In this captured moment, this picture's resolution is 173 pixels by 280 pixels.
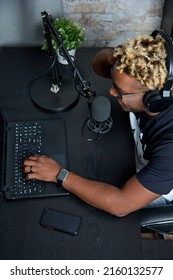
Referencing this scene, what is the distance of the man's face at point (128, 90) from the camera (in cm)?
109

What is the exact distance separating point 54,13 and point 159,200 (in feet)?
2.94

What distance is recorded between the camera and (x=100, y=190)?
1.15m

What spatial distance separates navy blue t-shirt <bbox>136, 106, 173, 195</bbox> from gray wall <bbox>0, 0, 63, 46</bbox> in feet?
2.31

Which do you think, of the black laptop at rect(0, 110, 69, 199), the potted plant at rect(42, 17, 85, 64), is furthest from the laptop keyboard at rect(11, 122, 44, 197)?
the potted plant at rect(42, 17, 85, 64)

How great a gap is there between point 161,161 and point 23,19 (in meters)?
0.90

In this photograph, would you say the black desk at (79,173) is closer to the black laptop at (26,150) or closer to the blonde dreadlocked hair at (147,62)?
the black laptop at (26,150)

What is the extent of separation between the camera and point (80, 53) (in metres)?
1.60

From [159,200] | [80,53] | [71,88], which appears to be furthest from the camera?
[80,53]

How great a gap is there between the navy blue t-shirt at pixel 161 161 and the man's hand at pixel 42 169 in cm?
29

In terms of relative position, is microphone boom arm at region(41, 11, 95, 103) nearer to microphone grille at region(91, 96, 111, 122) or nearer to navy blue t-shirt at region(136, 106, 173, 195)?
microphone grille at region(91, 96, 111, 122)

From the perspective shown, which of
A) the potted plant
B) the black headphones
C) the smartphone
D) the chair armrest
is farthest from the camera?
the potted plant

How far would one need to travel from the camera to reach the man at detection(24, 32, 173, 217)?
1.04 meters
